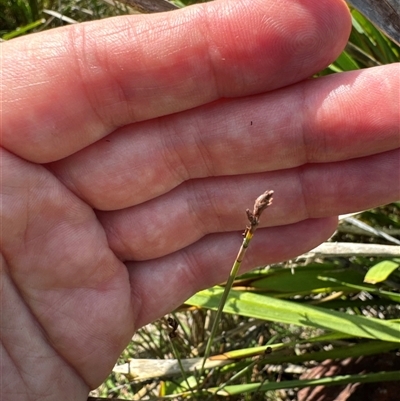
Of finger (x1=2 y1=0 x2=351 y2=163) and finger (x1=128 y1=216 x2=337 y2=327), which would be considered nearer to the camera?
finger (x1=2 y1=0 x2=351 y2=163)

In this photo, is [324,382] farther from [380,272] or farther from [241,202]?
[241,202]

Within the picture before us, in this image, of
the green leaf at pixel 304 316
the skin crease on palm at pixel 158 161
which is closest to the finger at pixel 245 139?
the skin crease on palm at pixel 158 161

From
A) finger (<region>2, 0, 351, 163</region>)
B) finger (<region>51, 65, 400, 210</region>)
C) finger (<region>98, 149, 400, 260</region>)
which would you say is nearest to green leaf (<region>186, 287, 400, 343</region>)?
finger (<region>98, 149, 400, 260</region>)

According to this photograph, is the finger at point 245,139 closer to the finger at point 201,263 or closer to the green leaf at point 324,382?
the finger at point 201,263

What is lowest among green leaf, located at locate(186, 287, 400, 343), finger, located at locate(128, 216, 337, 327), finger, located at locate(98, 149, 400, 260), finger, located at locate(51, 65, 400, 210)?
green leaf, located at locate(186, 287, 400, 343)

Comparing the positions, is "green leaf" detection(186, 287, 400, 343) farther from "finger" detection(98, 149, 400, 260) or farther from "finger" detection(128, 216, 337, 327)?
"finger" detection(98, 149, 400, 260)

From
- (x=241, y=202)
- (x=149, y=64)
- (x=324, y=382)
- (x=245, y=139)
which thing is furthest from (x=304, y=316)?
(x=149, y=64)
